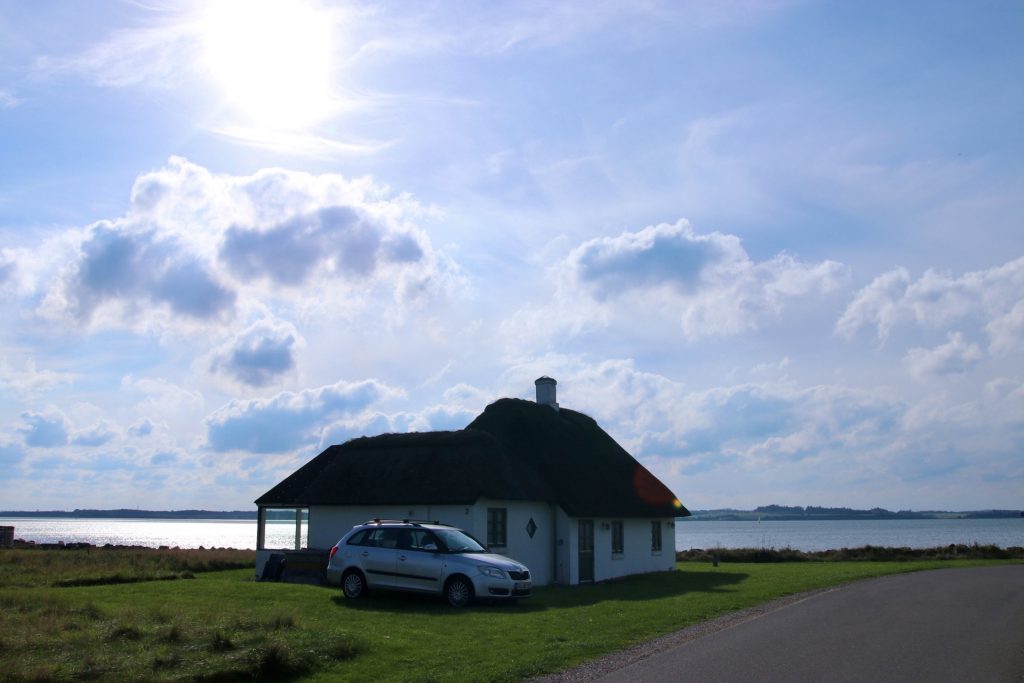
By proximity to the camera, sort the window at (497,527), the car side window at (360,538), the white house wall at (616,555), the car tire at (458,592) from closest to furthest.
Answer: the car tire at (458,592)
the car side window at (360,538)
the window at (497,527)
the white house wall at (616,555)

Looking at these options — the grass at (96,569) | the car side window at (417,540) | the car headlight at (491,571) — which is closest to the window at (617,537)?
the car side window at (417,540)

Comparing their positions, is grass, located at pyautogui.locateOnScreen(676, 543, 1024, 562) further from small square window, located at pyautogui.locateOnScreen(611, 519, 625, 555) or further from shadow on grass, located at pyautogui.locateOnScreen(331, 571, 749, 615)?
shadow on grass, located at pyautogui.locateOnScreen(331, 571, 749, 615)

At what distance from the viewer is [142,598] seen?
64.8 ft

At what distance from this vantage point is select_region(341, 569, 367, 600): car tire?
20.4 m

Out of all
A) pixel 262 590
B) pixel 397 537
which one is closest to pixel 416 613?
pixel 397 537

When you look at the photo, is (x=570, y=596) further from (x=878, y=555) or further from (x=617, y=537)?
(x=878, y=555)

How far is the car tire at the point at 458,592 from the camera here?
19.3m

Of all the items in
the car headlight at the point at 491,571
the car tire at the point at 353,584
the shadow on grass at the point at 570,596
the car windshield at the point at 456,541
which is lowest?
the shadow on grass at the point at 570,596

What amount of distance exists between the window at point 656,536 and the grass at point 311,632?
33.7ft

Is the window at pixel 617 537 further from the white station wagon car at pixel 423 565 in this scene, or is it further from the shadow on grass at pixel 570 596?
the white station wagon car at pixel 423 565

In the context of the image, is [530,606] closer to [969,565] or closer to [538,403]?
[538,403]

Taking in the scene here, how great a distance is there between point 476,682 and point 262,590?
1207 centimetres

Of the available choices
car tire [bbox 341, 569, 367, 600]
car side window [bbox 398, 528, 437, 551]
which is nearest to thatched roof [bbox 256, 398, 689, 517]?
car side window [bbox 398, 528, 437, 551]

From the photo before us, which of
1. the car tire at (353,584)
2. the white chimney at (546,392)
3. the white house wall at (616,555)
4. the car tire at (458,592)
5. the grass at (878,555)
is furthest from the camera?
the grass at (878,555)
